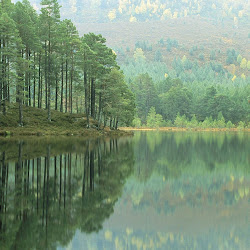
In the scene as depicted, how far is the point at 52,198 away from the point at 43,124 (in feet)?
106

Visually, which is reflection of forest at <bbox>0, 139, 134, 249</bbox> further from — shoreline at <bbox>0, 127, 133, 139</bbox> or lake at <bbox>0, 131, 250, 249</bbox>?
shoreline at <bbox>0, 127, 133, 139</bbox>

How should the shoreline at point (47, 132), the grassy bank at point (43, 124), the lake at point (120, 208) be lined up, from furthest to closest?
the grassy bank at point (43, 124) < the shoreline at point (47, 132) < the lake at point (120, 208)

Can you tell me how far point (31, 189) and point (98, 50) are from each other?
39186 millimetres

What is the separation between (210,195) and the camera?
1138 cm

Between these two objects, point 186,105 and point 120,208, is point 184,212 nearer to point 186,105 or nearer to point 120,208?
point 120,208

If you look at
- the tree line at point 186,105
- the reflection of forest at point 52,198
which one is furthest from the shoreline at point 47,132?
the tree line at point 186,105

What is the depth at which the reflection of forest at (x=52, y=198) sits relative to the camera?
24.0 feet

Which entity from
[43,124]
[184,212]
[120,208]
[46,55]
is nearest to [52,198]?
[120,208]

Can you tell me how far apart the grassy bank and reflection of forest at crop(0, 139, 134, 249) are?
20.2 metres

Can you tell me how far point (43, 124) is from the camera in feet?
137

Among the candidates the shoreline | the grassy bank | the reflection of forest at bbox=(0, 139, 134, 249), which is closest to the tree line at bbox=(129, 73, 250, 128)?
the grassy bank

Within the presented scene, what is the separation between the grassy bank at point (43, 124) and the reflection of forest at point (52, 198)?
2025cm

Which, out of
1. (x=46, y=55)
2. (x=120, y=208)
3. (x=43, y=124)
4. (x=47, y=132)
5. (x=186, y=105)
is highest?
(x=46, y=55)

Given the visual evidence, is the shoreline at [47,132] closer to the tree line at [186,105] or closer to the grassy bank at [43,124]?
the grassy bank at [43,124]
